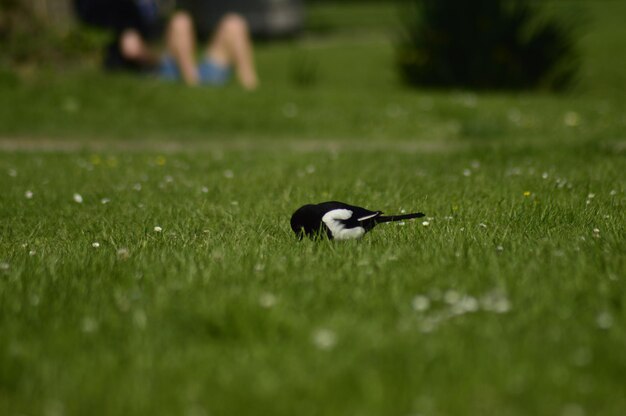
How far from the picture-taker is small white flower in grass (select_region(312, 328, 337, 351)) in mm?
2619

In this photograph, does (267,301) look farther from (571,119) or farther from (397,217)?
(571,119)

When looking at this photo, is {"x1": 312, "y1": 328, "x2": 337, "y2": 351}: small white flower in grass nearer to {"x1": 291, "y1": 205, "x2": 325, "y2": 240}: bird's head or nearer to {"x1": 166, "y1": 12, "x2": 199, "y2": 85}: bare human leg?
{"x1": 291, "y1": 205, "x2": 325, "y2": 240}: bird's head

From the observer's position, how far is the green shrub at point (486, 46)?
1365 cm

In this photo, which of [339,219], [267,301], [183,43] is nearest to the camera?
[267,301]

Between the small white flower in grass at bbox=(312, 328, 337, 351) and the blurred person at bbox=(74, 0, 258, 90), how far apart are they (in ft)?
32.6

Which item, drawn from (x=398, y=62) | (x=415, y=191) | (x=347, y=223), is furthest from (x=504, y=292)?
(x=398, y=62)

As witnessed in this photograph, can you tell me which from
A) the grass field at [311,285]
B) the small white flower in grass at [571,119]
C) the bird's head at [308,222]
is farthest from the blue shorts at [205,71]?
the bird's head at [308,222]

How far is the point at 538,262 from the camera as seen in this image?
3539 millimetres

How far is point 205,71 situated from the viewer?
43.9 ft

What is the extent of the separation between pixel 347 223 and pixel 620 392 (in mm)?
1837

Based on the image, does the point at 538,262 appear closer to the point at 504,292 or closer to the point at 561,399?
the point at 504,292

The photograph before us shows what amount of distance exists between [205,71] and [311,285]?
34.7 ft

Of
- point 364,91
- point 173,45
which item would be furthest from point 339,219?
point 364,91

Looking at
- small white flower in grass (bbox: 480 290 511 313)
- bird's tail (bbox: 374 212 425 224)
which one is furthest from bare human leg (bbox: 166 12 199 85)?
small white flower in grass (bbox: 480 290 511 313)
